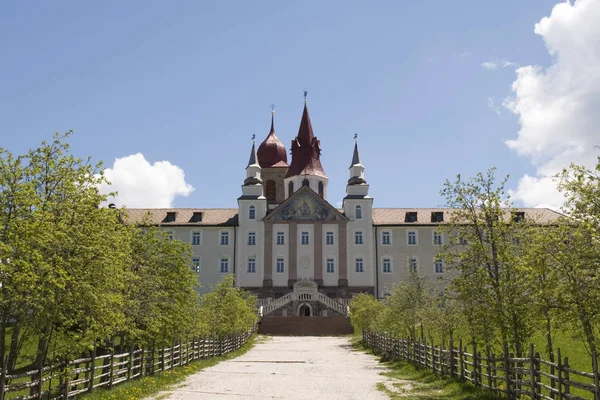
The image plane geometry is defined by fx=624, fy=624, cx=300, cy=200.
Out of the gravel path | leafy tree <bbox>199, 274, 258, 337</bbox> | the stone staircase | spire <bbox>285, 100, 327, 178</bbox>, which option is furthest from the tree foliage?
spire <bbox>285, 100, 327, 178</bbox>

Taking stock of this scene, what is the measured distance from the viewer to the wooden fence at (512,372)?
13.0 metres

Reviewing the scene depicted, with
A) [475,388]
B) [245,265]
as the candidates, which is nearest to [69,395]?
[475,388]

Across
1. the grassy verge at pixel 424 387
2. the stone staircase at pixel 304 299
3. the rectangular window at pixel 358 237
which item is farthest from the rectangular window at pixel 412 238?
the grassy verge at pixel 424 387

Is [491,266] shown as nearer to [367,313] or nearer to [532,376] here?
[532,376]

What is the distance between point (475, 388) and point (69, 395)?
36.3 ft


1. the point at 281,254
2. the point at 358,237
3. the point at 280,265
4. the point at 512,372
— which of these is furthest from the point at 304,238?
the point at 512,372

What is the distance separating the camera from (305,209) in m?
65.0

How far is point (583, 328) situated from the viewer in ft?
37.0

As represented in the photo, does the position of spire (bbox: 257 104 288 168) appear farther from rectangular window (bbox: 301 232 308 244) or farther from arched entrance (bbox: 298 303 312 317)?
arched entrance (bbox: 298 303 312 317)

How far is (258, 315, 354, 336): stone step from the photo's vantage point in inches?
2046

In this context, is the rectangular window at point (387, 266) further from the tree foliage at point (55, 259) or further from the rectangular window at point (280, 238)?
the tree foliage at point (55, 259)

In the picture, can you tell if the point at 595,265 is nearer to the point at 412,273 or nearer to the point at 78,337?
the point at 78,337

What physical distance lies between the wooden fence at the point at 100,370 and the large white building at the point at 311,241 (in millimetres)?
31702

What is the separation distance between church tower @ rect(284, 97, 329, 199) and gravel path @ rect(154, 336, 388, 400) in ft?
118
